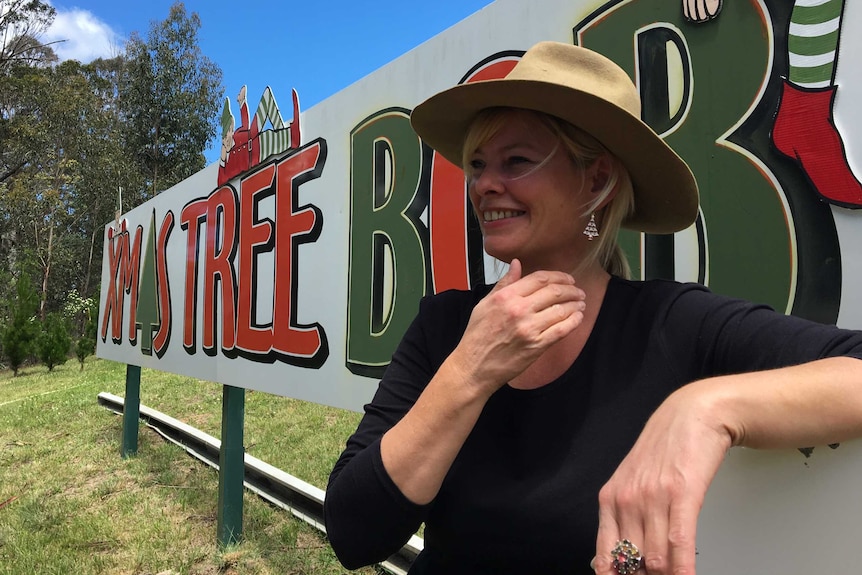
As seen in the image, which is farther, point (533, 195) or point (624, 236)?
point (624, 236)

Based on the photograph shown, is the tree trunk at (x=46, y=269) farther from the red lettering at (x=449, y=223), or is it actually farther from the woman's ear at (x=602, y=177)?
the woman's ear at (x=602, y=177)

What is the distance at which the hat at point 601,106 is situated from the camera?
1.12m

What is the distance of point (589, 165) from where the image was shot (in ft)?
3.97

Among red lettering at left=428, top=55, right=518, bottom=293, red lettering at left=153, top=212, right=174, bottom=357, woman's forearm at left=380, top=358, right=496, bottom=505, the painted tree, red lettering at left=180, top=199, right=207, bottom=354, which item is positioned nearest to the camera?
woman's forearm at left=380, top=358, right=496, bottom=505

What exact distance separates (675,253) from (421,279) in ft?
3.66

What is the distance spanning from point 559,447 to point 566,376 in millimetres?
128

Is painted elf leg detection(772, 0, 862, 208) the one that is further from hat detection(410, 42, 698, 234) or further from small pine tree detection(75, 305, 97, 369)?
small pine tree detection(75, 305, 97, 369)

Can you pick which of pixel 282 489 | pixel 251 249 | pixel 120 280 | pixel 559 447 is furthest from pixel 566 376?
pixel 120 280

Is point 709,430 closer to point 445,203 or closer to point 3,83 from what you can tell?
point 445,203

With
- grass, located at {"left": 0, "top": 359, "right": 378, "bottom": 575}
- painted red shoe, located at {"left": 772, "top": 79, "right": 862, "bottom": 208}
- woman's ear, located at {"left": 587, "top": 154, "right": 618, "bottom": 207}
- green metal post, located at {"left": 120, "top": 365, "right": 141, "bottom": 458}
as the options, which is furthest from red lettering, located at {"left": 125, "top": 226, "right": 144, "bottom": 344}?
painted red shoe, located at {"left": 772, "top": 79, "right": 862, "bottom": 208}

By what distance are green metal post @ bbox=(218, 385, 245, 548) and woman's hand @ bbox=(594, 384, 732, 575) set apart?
11.9ft

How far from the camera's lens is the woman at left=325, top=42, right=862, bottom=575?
83 cm

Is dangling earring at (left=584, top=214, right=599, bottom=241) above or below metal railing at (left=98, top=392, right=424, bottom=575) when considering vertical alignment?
above

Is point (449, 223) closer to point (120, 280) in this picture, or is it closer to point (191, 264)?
point (191, 264)
